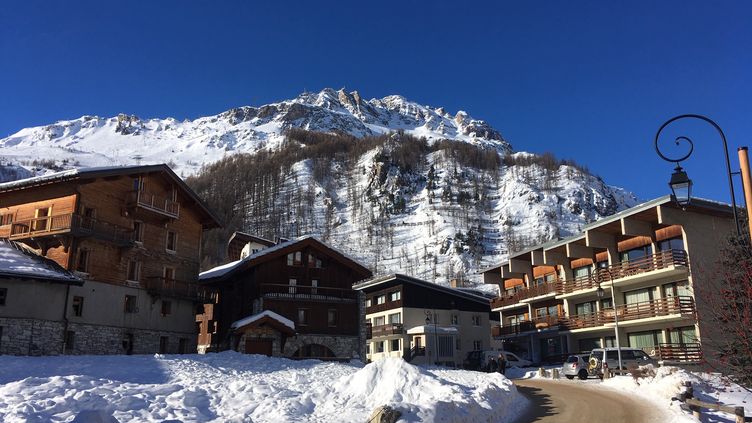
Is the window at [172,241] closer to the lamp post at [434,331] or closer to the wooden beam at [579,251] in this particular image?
the lamp post at [434,331]

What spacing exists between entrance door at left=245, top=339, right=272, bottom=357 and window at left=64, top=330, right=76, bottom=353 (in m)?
10.6

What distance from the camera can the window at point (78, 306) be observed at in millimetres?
34562

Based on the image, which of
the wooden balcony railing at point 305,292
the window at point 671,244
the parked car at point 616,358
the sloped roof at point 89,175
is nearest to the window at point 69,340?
the sloped roof at point 89,175

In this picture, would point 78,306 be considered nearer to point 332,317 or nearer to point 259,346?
point 259,346

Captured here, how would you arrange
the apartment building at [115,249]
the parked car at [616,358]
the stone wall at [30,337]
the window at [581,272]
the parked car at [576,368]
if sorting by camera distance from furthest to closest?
the window at [581,272], the parked car at [576,368], the apartment building at [115,249], the parked car at [616,358], the stone wall at [30,337]

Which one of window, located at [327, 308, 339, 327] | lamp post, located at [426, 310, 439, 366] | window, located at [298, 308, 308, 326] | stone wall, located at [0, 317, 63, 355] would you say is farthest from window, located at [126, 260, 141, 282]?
lamp post, located at [426, 310, 439, 366]

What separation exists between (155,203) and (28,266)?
10024mm

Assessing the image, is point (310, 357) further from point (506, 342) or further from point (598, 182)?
point (598, 182)

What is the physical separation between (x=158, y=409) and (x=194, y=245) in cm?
2824

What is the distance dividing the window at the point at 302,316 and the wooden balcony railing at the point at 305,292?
3.01 feet

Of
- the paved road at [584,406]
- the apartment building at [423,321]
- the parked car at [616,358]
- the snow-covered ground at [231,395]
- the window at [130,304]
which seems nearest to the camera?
the snow-covered ground at [231,395]

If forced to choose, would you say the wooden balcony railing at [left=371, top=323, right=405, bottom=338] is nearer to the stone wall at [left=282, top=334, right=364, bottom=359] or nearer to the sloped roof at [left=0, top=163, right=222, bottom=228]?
the stone wall at [left=282, top=334, right=364, bottom=359]

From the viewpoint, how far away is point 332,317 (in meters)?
45.9

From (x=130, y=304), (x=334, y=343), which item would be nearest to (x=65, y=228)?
(x=130, y=304)
